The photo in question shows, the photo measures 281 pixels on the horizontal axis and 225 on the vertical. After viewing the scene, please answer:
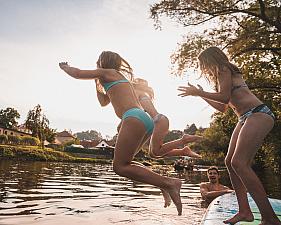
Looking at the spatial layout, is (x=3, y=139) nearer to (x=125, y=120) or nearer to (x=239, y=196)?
(x=125, y=120)

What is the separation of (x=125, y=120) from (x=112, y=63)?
0.82 metres

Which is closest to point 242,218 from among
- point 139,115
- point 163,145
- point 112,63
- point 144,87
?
point 139,115

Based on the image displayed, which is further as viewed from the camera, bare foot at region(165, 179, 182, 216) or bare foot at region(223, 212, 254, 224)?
bare foot at region(165, 179, 182, 216)

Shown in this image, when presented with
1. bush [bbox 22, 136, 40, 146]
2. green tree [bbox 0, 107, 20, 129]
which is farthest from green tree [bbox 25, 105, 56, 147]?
green tree [bbox 0, 107, 20, 129]

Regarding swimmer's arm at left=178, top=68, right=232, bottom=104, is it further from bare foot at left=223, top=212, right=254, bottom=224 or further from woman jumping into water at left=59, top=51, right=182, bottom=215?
bare foot at left=223, top=212, right=254, bottom=224

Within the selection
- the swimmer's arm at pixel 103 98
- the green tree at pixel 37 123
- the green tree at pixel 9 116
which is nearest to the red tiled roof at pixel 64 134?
the green tree at pixel 9 116

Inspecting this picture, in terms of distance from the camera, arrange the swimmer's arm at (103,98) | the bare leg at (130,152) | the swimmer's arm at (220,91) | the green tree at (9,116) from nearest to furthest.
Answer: the bare leg at (130,152)
the swimmer's arm at (220,91)
the swimmer's arm at (103,98)
the green tree at (9,116)

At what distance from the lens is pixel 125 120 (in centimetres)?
365

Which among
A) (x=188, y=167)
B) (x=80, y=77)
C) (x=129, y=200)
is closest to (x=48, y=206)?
(x=129, y=200)

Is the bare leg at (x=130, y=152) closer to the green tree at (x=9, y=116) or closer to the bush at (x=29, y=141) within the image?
the bush at (x=29, y=141)

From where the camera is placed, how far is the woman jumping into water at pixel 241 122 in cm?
347

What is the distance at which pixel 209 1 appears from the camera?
15562mm

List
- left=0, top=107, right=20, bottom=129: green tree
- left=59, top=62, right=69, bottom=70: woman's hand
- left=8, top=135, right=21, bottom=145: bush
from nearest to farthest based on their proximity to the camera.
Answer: left=59, top=62, right=69, bottom=70: woman's hand
left=8, top=135, right=21, bottom=145: bush
left=0, top=107, right=20, bottom=129: green tree

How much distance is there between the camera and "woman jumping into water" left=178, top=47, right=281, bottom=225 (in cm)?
347
